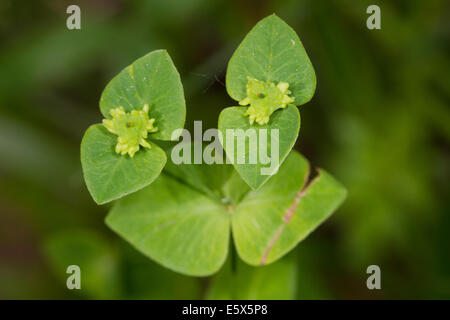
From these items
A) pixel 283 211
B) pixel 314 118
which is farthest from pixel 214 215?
pixel 314 118

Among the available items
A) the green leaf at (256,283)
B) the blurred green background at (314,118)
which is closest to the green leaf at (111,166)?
the green leaf at (256,283)

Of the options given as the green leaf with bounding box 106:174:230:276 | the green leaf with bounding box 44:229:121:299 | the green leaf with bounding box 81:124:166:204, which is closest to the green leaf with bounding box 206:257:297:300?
the green leaf with bounding box 106:174:230:276

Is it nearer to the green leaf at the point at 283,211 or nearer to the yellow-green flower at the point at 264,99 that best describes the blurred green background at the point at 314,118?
the green leaf at the point at 283,211

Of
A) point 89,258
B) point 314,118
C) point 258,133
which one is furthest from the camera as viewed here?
point 314,118

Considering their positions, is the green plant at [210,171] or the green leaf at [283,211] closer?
the green plant at [210,171]

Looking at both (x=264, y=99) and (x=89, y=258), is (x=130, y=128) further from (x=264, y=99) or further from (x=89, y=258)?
(x=89, y=258)

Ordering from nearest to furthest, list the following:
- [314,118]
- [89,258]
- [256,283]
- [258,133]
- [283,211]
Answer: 1. [258,133]
2. [283,211]
3. [256,283]
4. [89,258]
5. [314,118]
